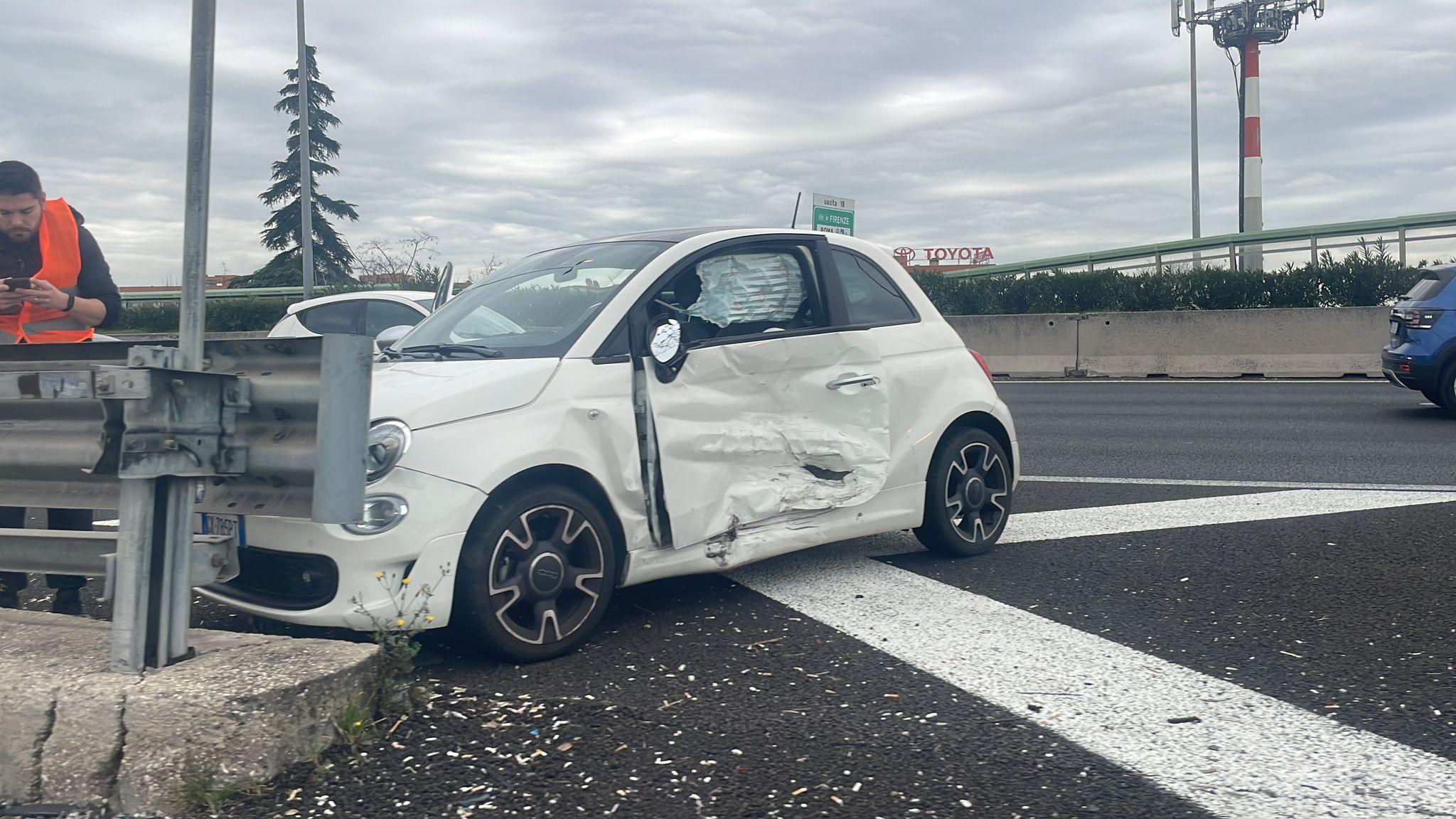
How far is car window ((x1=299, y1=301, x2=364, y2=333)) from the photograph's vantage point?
474 inches

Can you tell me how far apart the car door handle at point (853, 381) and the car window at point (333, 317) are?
8.02 m

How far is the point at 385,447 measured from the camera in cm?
386

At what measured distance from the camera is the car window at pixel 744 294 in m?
4.84

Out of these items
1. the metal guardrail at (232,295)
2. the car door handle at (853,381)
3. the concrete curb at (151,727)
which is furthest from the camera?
the metal guardrail at (232,295)

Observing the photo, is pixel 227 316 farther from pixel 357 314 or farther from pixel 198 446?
pixel 198 446

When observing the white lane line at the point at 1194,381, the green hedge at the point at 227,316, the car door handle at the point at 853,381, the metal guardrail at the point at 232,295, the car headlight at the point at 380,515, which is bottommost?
the car headlight at the point at 380,515

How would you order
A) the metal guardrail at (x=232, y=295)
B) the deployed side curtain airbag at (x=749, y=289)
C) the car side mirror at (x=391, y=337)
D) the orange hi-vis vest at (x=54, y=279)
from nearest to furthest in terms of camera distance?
the orange hi-vis vest at (x=54, y=279), the deployed side curtain airbag at (x=749, y=289), the car side mirror at (x=391, y=337), the metal guardrail at (x=232, y=295)

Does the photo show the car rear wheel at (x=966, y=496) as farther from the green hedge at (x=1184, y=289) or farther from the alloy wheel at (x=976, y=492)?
the green hedge at (x=1184, y=289)

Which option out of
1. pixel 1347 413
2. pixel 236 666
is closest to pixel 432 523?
pixel 236 666

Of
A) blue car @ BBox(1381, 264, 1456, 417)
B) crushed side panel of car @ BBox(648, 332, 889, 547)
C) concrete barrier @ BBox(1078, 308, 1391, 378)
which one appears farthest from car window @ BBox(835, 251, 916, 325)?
concrete barrier @ BBox(1078, 308, 1391, 378)

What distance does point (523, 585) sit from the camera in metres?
3.99

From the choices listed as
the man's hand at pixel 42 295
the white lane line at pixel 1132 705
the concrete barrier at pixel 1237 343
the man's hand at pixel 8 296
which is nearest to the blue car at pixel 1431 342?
the concrete barrier at pixel 1237 343

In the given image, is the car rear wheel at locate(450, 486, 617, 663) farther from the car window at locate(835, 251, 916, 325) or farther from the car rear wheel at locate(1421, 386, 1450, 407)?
the car rear wheel at locate(1421, 386, 1450, 407)

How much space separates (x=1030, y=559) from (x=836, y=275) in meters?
1.62
